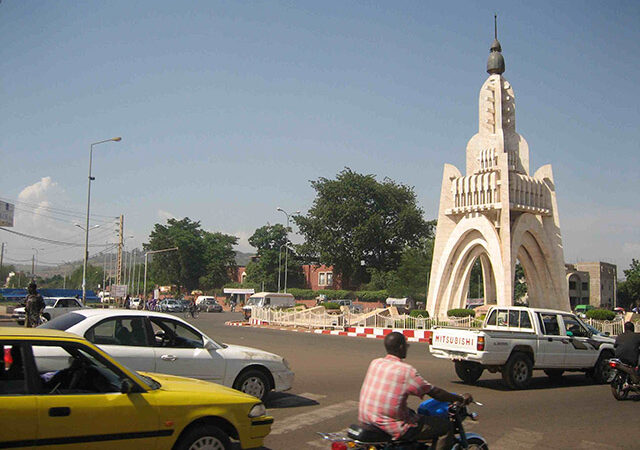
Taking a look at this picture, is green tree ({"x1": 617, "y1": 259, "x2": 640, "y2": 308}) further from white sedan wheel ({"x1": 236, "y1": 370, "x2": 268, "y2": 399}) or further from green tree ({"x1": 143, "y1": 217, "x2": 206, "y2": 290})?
white sedan wheel ({"x1": 236, "y1": 370, "x2": 268, "y2": 399})

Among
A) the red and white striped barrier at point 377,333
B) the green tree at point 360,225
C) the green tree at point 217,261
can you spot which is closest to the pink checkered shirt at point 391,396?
the red and white striped barrier at point 377,333

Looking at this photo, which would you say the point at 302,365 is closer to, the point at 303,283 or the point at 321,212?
the point at 321,212

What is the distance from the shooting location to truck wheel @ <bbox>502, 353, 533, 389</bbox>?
485 inches

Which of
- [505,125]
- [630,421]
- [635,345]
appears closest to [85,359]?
[630,421]

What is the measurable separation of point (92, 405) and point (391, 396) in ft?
8.50

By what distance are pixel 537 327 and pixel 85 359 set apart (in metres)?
10.6

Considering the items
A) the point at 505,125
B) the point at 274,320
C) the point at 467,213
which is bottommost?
the point at 274,320

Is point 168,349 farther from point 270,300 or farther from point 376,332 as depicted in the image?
point 270,300

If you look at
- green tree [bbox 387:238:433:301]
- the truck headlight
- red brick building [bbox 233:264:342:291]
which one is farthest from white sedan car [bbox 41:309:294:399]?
red brick building [bbox 233:264:342:291]

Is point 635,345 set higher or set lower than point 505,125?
lower

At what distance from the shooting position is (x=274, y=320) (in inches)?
1570

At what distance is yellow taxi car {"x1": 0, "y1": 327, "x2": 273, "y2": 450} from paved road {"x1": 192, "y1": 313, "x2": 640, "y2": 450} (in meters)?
2.03

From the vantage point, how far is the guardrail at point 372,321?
29436 mm

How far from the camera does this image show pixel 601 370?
13883 millimetres
